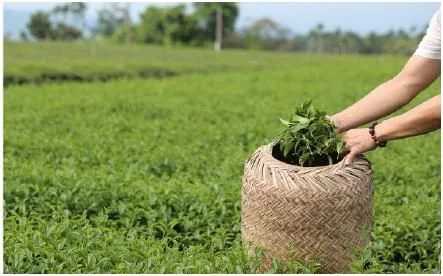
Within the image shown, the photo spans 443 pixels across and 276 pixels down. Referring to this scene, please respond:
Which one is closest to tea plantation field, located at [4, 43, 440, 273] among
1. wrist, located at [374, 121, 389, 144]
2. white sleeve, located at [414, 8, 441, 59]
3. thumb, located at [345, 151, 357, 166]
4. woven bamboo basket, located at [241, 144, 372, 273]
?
woven bamboo basket, located at [241, 144, 372, 273]

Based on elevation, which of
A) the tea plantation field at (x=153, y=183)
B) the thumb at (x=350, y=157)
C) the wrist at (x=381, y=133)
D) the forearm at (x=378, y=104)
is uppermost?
the forearm at (x=378, y=104)

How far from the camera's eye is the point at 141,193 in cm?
476

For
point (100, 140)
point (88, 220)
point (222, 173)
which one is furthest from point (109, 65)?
point (88, 220)

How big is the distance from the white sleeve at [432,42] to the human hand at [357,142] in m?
0.46

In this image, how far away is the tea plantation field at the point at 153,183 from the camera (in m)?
3.57

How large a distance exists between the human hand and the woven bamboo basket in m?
0.05

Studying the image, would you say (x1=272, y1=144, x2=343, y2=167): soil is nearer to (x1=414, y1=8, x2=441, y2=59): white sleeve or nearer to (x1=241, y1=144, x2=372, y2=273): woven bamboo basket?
(x1=241, y1=144, x2=372, y2=273): woven bamboo basket

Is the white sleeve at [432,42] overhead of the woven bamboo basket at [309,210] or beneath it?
overhead

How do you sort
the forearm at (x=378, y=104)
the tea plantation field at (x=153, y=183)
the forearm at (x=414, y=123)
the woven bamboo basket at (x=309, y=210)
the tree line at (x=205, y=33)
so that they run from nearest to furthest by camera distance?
the forearm at (x=414, y=123)
the woven bamboo basket at (x=309, y=210)
the forearm at (x=378, y=104)
the tea plantation field at (x=153, y=183)
the tree line at (x=205, y=33)

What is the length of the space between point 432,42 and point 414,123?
0.39m

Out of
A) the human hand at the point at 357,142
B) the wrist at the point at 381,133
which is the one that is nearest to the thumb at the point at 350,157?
the human hand at the point at 357,142

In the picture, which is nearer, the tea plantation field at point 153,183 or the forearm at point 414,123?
the forearm at point 414,123

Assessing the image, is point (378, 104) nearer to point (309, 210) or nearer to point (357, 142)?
point (357, 142)

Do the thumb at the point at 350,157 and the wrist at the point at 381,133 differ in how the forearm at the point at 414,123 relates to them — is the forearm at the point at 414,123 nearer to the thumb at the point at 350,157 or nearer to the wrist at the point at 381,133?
the wrist at the point at 381,133
